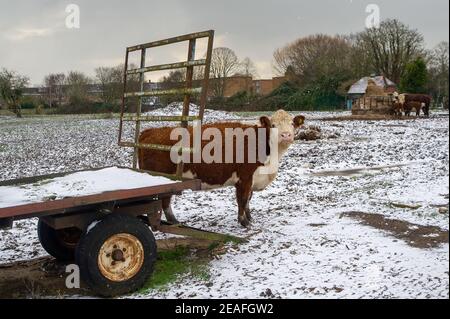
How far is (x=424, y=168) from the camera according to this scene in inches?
415

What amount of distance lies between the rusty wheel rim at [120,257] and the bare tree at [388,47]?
2107cm

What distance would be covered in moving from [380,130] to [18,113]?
3924 cm

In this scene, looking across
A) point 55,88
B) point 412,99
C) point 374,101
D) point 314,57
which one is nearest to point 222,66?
point 314,57

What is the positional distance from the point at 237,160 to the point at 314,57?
1511 inches

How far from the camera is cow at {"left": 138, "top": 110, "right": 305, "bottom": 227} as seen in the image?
23.9ft

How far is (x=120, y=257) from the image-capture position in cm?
494

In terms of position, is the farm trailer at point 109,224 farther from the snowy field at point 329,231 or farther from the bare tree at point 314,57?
the bare tree at point 314,57

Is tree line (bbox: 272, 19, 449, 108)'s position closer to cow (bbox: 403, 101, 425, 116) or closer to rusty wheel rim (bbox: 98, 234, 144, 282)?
cow (bbox: 403, 101, 425, 116)

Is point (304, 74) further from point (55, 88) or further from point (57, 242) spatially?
point (57, 242)

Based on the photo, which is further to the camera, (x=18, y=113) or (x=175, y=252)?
(x=18, y=113)
